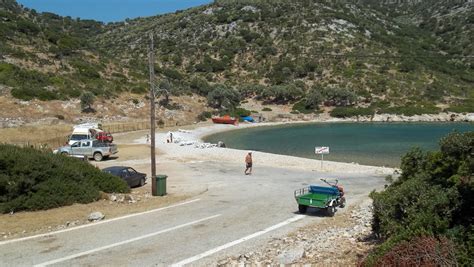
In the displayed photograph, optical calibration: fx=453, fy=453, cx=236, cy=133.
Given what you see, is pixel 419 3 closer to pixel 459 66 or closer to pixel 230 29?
pixel 459 66

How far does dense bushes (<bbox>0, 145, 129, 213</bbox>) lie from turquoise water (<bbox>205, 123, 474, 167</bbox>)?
2988 cm

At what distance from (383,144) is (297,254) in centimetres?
5020

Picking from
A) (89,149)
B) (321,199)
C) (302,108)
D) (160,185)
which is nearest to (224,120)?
(302,108)

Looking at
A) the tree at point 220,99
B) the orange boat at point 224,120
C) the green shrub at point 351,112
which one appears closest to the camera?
the orange boat at point 224,120

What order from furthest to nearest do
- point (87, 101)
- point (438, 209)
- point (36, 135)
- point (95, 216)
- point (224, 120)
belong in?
point (224, 120) < point (87, 101) < point (36, 135) < point (95, 216) < point (438, 209)

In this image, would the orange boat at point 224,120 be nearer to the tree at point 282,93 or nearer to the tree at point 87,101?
the tree at point 87,101

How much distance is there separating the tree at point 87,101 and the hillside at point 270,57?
414cm

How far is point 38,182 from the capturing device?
18875 millimetres

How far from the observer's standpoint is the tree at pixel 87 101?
68562mm

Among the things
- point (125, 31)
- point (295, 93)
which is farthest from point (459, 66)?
point (125, 31)

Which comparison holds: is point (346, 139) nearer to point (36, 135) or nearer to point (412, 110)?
point (412, 110)

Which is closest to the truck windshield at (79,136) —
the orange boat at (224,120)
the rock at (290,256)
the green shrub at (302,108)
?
the rock at (290,256)

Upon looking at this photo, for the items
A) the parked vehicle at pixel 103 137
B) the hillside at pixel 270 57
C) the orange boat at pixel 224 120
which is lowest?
the parked vehicle at pixel 103 137

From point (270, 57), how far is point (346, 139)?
211 ft
